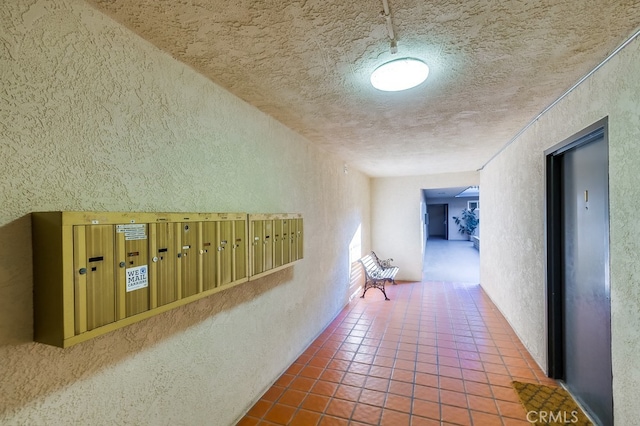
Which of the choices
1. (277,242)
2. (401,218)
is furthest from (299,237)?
(401,218)

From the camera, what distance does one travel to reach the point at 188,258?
4.65 ft

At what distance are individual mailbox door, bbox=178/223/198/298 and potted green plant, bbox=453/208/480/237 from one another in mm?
15271

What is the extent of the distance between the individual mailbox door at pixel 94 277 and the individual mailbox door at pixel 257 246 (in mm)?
944

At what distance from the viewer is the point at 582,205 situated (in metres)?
1.98

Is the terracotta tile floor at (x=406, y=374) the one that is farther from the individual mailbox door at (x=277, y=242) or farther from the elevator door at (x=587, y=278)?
the individual mailbox door at (x=277, y=242)

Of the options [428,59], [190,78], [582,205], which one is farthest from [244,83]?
[582,205]

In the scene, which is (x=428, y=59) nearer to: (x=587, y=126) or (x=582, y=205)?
(x=587, y=126)

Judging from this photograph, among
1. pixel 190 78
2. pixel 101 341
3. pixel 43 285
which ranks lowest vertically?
pixel 101 341

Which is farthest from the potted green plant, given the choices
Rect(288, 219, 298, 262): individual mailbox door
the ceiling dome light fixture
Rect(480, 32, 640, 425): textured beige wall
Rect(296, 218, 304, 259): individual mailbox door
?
the ceiling dome light fixture

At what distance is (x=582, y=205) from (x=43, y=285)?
9.81 ft

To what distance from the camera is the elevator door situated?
169cm

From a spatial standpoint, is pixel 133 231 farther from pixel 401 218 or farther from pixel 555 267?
pixel 401 218

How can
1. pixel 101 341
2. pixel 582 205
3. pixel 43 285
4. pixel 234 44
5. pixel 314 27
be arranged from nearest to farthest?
1. pixel 43 285
2. pixel 101 341
3. pixel 314 27
4. pixel 234 44
5. pixel 582 205

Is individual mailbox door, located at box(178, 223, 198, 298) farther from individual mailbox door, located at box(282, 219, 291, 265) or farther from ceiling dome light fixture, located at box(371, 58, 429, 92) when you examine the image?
ceiling dome light fixture, located at box(371, 58, 429, 92)
